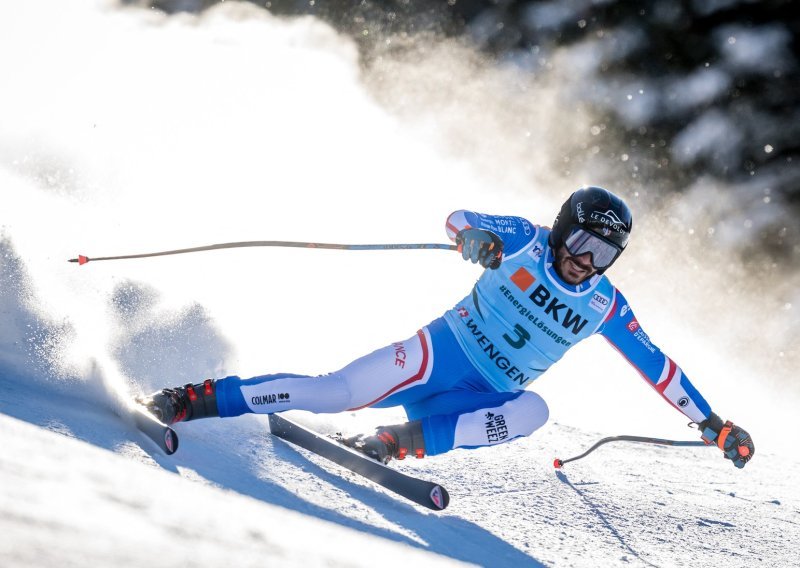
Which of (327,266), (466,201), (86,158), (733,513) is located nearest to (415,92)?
(466,201)

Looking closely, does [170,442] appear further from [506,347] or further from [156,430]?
[506,347]

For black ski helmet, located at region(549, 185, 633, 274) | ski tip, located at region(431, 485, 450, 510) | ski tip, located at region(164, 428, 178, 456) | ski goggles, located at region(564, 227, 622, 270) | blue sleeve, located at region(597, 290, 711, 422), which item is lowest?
ski tip, located at region(164, 428, 178, 456)

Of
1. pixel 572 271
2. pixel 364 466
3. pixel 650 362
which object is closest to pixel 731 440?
pixel 650 362

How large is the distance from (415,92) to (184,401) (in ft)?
57.6

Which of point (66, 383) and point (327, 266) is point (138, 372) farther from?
point (327, 266)

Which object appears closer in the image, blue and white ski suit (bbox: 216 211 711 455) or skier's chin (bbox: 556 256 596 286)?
blue and white ski suit (bbox: 216 211 711 455)

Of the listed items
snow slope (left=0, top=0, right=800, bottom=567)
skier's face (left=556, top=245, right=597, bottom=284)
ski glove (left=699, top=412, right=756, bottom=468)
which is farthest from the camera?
ski glove (left=699, top=412, right=756, bottom=468)

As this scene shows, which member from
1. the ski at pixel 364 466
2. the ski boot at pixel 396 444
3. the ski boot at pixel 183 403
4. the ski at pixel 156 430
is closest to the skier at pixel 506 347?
the ski boot at pixel 396 444

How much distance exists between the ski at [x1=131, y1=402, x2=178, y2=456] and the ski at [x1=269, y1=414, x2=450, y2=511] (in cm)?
93

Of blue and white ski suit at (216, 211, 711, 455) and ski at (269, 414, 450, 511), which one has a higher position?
blue and white ski suit at (216, 211, 711, 455)

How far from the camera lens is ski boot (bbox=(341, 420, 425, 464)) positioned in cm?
385

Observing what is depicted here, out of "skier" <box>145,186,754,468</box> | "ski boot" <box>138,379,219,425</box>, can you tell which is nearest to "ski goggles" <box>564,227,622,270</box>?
"skier" <box>145,186,754,468</box>

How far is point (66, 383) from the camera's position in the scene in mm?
3396

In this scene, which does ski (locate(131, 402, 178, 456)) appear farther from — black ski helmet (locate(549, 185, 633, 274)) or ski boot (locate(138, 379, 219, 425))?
black ski helmet (locate(549, 185, 633, 274))
